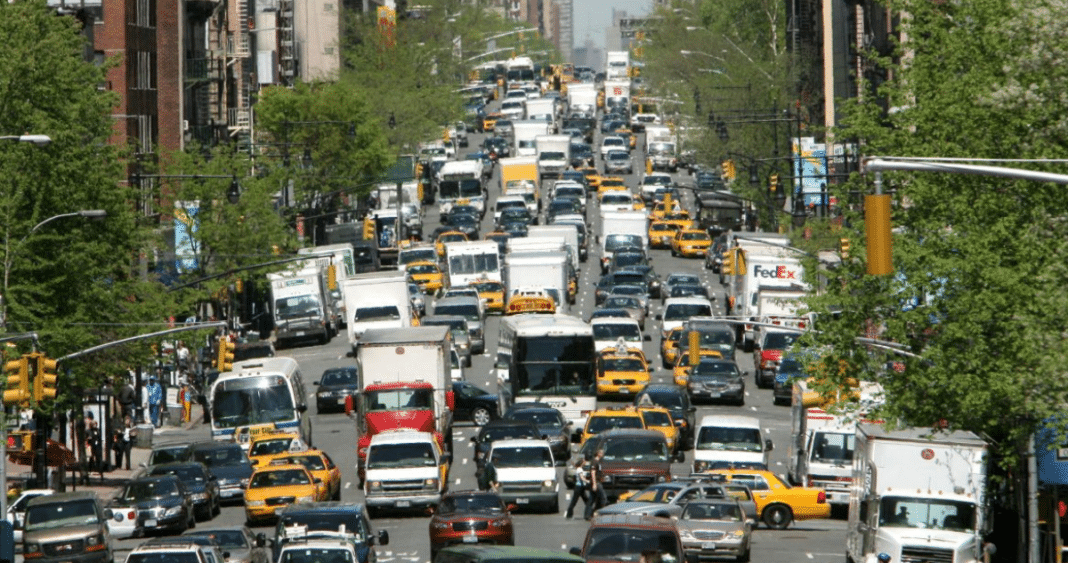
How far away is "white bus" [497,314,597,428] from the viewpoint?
5812 centimetres

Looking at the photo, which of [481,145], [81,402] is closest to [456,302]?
[81,402]

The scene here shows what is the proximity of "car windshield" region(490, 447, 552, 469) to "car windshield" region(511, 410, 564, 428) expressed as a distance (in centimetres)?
772

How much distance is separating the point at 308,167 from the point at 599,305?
28189mm

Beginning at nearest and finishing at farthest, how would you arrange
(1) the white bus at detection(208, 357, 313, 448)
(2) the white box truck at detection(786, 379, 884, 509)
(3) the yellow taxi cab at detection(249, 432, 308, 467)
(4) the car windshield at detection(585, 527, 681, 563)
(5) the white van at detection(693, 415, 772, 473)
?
1. (4) the car windshield at detection(585, 527, 681, 563)
2. (2) the white box truck at detection(786, 379, 884, 509)
3. (5) the white van at detection(693, 415, 772, 473)
4. (3) the yellow taxi cab at detection(249, 432, 308, 467)
5. (1) the white bus at detection(208, 357, 313, 448)

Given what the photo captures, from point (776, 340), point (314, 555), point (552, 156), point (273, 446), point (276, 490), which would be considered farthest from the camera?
point (552, 156)

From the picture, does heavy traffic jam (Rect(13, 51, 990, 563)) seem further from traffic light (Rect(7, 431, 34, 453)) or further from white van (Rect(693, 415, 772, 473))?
traffic light (Rect(7, 431, 34, 453))

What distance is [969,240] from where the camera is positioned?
123 ft

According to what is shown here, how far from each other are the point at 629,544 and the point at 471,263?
53.9 m

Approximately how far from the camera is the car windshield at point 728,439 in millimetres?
50656

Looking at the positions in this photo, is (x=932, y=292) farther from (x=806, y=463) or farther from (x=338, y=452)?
(x=338, y=452)

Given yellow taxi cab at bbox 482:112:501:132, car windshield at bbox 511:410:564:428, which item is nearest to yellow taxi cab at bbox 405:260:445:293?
car windshield at bbox 511:410:564:428

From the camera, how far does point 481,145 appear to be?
16062 centimetres

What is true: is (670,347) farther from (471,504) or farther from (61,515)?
(61,515)

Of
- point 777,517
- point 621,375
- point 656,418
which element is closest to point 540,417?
point 656,418
